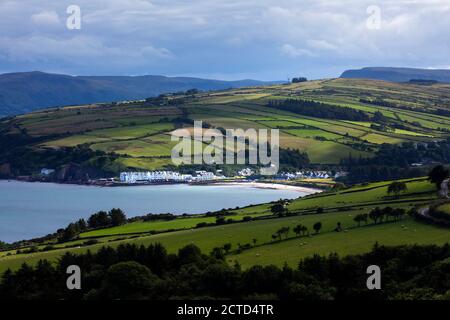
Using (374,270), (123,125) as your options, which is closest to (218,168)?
(123,125)

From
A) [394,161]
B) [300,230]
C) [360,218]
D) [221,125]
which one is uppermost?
[221,125]

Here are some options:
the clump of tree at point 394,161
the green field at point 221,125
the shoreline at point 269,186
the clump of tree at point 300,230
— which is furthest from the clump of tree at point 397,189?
the green field at point 221,125

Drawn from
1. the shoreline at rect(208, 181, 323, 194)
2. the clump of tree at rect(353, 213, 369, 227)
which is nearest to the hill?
the shoreline at rect(208, 181, 323, 194)

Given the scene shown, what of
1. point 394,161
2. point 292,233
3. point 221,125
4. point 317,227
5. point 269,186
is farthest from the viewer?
point 221,125

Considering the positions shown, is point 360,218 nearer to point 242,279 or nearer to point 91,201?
point 242,279

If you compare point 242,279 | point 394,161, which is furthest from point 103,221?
point 394,161

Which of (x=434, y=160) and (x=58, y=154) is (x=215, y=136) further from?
(x=434, y=160)

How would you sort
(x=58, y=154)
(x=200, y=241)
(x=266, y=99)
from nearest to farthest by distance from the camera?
(x=200, y=241) → (x=58, y=154) → (x=266, y=99)

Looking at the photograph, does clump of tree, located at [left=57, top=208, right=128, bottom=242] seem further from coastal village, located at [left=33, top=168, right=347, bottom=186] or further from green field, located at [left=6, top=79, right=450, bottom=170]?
green field, located at [left=6, top=79, right=450, bottom=170]
